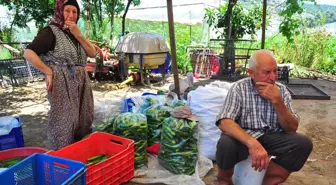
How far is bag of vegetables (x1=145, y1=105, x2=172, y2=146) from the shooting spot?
2980mm

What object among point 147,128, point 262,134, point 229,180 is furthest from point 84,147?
point 262,134

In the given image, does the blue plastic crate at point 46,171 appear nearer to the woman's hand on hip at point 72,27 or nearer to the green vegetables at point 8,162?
the green vegetables at point 8,162

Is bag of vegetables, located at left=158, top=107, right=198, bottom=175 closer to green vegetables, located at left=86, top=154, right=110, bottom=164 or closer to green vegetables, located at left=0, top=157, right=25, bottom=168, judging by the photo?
green vegetables, located at left=86, top=154, right=110, bottom=164

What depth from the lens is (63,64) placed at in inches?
97.3

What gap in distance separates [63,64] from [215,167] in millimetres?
1798

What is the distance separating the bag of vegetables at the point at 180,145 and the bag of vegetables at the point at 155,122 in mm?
301

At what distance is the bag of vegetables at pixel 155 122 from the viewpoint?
9.78 ft

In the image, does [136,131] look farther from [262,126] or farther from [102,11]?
[102,11]

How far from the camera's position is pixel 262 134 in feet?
7.36

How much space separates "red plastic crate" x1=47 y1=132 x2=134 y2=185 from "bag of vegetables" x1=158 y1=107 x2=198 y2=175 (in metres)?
0.37

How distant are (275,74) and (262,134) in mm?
490

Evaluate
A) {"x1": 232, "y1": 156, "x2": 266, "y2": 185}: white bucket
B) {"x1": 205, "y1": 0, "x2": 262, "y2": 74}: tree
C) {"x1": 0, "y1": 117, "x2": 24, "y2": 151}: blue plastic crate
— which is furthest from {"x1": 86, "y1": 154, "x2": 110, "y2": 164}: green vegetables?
{"x1": 205, "y1": 0, "x2": 262, "y2": 74}: tree

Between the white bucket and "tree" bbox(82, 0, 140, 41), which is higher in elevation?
"tree" bbox(82, 0, 140, 41)

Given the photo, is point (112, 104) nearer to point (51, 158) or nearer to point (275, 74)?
point (51, 158)
